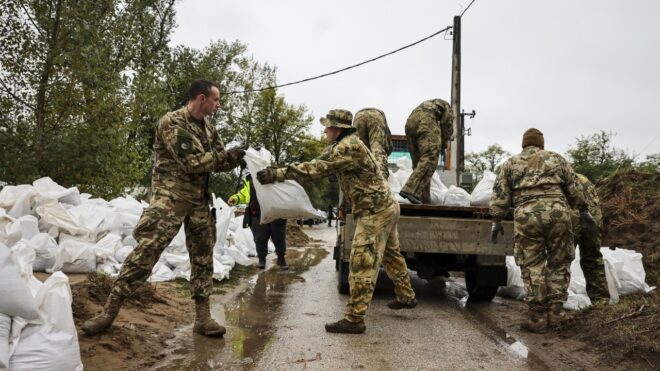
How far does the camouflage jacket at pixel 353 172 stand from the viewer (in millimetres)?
4684

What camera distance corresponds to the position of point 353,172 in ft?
16.2

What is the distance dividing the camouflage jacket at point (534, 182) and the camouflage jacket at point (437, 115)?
1.82 m

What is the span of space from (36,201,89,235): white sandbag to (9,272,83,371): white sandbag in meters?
4.05

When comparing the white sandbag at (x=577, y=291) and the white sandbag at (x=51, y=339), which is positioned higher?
the white sandbag at (x=51, y=339)

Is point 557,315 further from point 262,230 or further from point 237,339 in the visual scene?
point 262,230

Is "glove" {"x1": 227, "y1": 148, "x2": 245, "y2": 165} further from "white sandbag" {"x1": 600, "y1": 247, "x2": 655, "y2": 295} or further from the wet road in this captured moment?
"white sandbag" {"x1": 600, "y1": 247, "x2": 655, "y2": 295}

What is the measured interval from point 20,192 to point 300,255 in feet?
21.9

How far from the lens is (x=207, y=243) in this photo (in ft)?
14.5

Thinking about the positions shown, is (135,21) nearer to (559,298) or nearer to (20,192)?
(20,192)

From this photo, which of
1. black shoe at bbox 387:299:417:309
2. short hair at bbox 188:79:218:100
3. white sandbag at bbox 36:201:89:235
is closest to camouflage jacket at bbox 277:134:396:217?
short hair at bbox 188:79:218:100

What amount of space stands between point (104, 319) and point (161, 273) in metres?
2.94

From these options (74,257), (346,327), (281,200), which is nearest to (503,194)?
(346,327)

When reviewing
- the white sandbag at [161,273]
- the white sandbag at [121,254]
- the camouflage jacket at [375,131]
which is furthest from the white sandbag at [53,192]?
the camouflage jacket at [375,131]

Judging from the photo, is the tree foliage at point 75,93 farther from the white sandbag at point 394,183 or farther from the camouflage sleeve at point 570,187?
the camouflage sleeve at point 570,187
